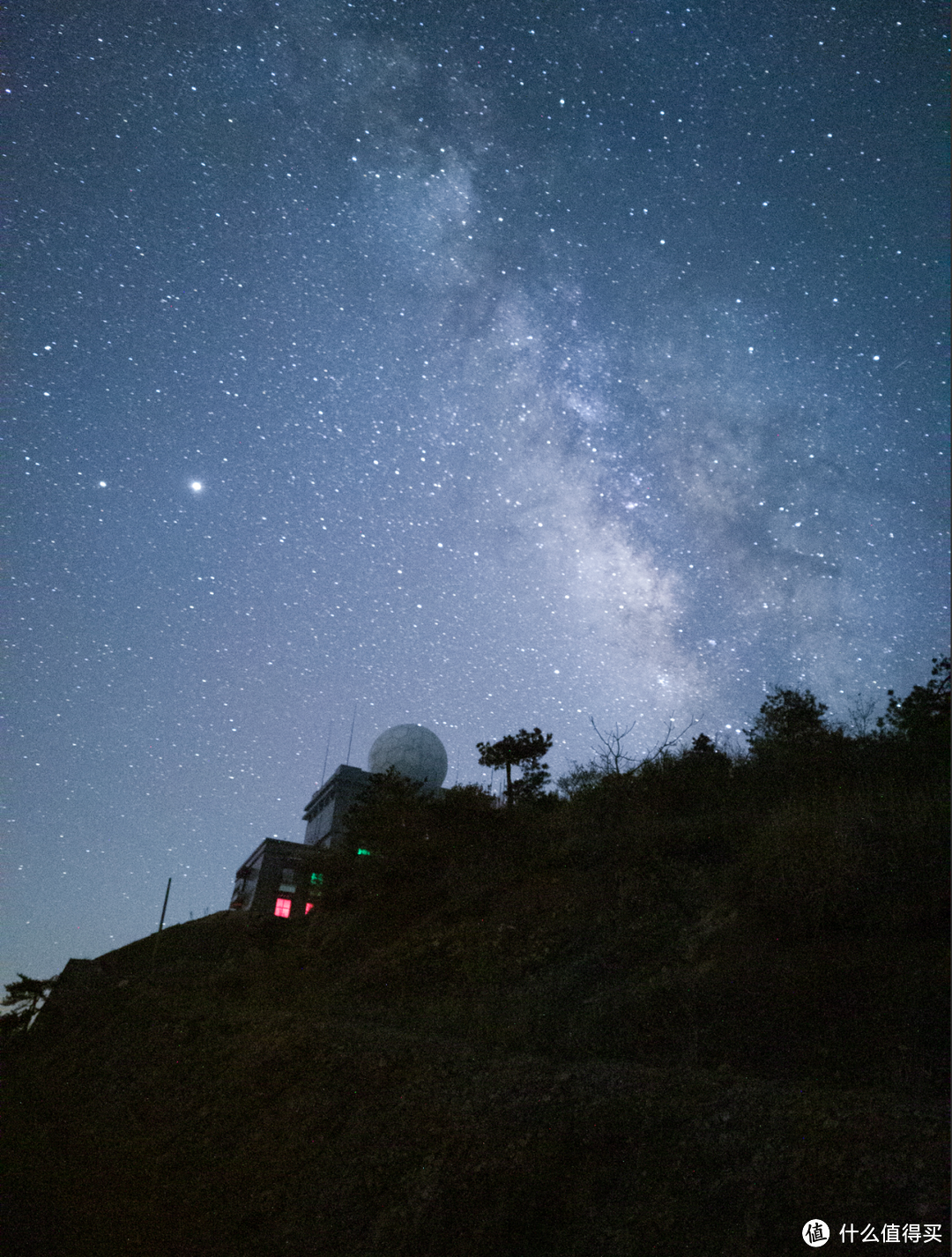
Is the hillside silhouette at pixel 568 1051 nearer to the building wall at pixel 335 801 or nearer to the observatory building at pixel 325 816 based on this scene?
the observatory building at pixel 325 816

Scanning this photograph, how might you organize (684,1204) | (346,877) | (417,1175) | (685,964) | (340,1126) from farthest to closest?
(346,877) < (685,964) < (340,1126) < (417,1175) < (684,1204)

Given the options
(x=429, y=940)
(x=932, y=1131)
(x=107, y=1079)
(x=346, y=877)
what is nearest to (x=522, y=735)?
(x=346, y=877)

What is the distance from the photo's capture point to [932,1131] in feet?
20.0

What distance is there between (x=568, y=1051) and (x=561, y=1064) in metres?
1.15

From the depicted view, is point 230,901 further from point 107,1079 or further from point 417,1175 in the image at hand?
point 417,1175

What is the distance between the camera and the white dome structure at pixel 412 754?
41.7 metres

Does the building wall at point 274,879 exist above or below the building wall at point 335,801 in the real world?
below

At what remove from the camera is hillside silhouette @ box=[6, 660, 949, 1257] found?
20.9 ft

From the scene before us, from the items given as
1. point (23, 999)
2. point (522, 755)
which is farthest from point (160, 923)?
point (522, 755)

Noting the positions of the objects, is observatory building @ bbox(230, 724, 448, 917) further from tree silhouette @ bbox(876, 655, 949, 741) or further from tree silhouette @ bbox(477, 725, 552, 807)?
tree silhouette @ bbox(876, 655, 949, 741)

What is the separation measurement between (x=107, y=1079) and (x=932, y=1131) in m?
14.9

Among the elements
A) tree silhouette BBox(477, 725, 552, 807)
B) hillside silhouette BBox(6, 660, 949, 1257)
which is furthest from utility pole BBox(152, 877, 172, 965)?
tree silhouette BBox(477, 725, 552, 807)

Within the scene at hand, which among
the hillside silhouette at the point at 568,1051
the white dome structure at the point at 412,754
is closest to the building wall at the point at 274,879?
the white dome structure at the point at 412,754

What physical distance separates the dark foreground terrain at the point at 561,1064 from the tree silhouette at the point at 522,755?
39.1 ft
